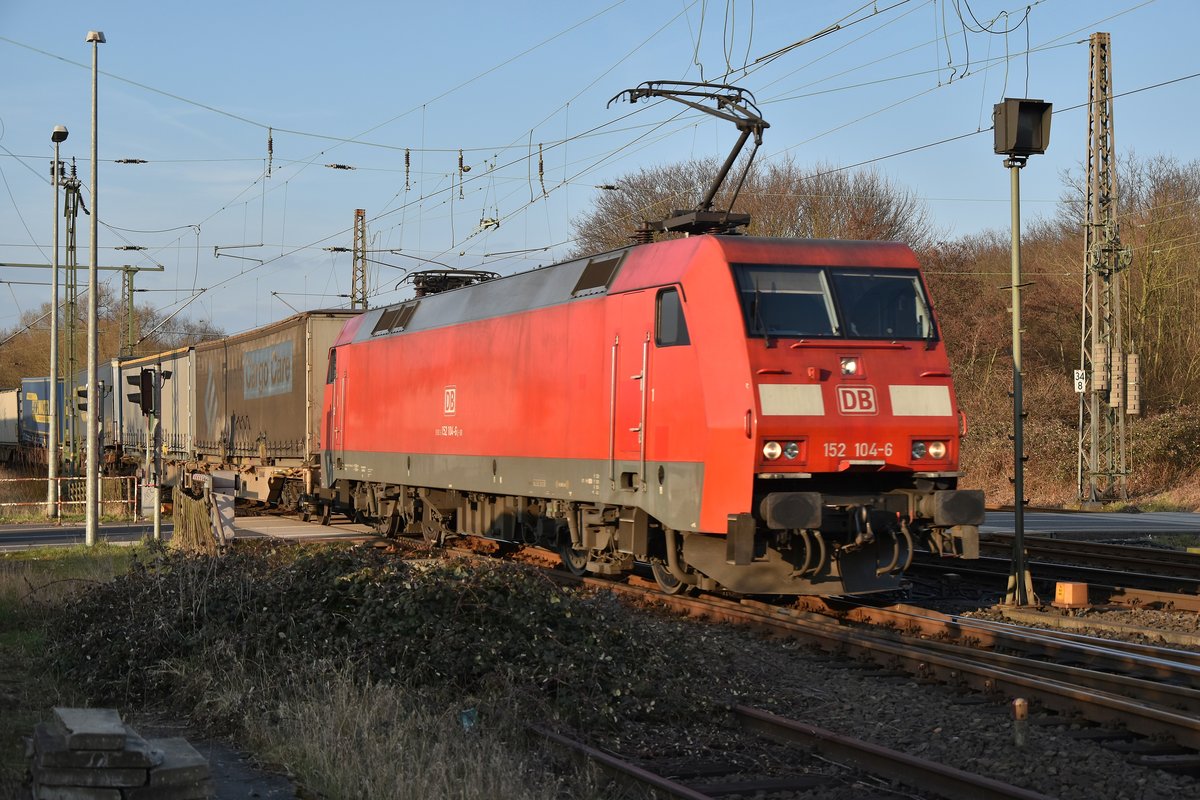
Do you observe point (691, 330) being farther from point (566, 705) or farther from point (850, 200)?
point (850, 200)

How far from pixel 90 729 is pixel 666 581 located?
815 cm

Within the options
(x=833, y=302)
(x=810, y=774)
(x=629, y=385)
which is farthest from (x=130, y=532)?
(x=810, y=774)

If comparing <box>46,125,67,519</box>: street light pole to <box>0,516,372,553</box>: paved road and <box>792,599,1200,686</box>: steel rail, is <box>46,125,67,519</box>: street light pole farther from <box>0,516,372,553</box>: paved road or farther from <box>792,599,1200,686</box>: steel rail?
<box>792,599,1200,686</box>: steel rail

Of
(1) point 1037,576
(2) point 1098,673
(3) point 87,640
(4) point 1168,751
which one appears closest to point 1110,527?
(1) point 1037,576

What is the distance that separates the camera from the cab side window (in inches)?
462

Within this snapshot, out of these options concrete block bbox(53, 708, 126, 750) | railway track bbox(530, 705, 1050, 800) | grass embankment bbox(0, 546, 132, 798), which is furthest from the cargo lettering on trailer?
concrete block bbox(53, 708, 126, 750)

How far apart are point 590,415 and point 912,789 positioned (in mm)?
7516

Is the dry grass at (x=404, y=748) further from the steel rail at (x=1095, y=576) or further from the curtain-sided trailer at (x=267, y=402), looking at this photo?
the curtain-sided trailer at (x=267, y=402)

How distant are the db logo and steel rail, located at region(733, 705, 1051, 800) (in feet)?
13.4

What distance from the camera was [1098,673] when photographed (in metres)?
8.48

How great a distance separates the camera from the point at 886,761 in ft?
21.7

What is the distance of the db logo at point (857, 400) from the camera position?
11.2 meters

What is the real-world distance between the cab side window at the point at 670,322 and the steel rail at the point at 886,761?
4685 mm

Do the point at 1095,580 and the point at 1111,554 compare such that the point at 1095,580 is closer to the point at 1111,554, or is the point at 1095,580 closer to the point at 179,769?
the point at 1111,554
